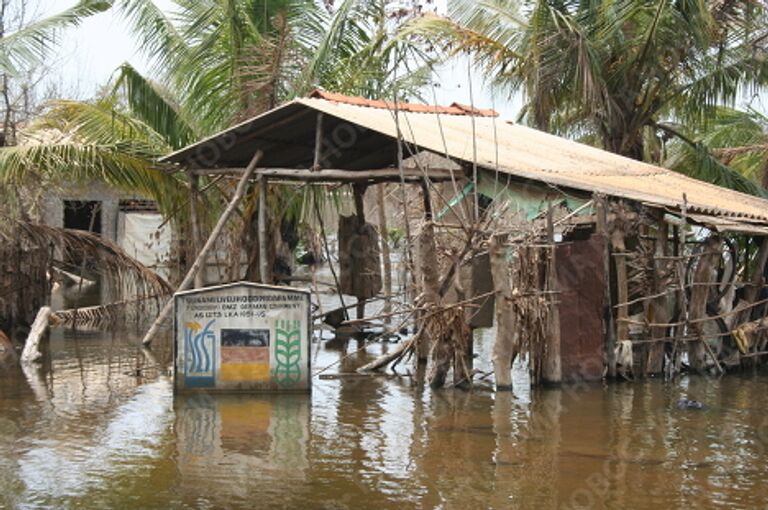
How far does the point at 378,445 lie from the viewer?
940cm

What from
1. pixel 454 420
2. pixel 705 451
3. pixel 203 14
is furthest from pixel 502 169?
pixel 203 14

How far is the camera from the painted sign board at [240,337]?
11.5 m

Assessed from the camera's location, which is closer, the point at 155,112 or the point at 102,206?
the point at 155,112

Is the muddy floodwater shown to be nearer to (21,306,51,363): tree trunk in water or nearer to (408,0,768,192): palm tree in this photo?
(21,306,51,363): tree trunk in water

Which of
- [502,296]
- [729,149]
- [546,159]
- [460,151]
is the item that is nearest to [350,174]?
[460,151]

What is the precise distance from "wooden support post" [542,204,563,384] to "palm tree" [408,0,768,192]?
7.08 m

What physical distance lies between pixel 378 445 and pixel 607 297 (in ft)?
14.1

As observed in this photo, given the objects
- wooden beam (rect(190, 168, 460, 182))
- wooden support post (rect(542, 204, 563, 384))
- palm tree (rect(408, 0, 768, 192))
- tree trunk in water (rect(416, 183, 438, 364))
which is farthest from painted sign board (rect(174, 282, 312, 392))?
palm tree (rect(408, 0, 768, 192))

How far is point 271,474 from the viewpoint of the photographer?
8273mm

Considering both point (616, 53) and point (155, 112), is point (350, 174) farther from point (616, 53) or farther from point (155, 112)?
point (616, 53)

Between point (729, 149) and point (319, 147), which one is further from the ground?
point (729, 149)

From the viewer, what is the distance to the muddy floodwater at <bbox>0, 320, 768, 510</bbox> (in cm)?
770

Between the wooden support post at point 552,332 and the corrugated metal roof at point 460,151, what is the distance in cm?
61

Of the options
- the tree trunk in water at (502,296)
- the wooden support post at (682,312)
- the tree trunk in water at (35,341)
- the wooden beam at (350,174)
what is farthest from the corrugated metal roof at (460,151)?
the tree trunk in water at (35,341)
